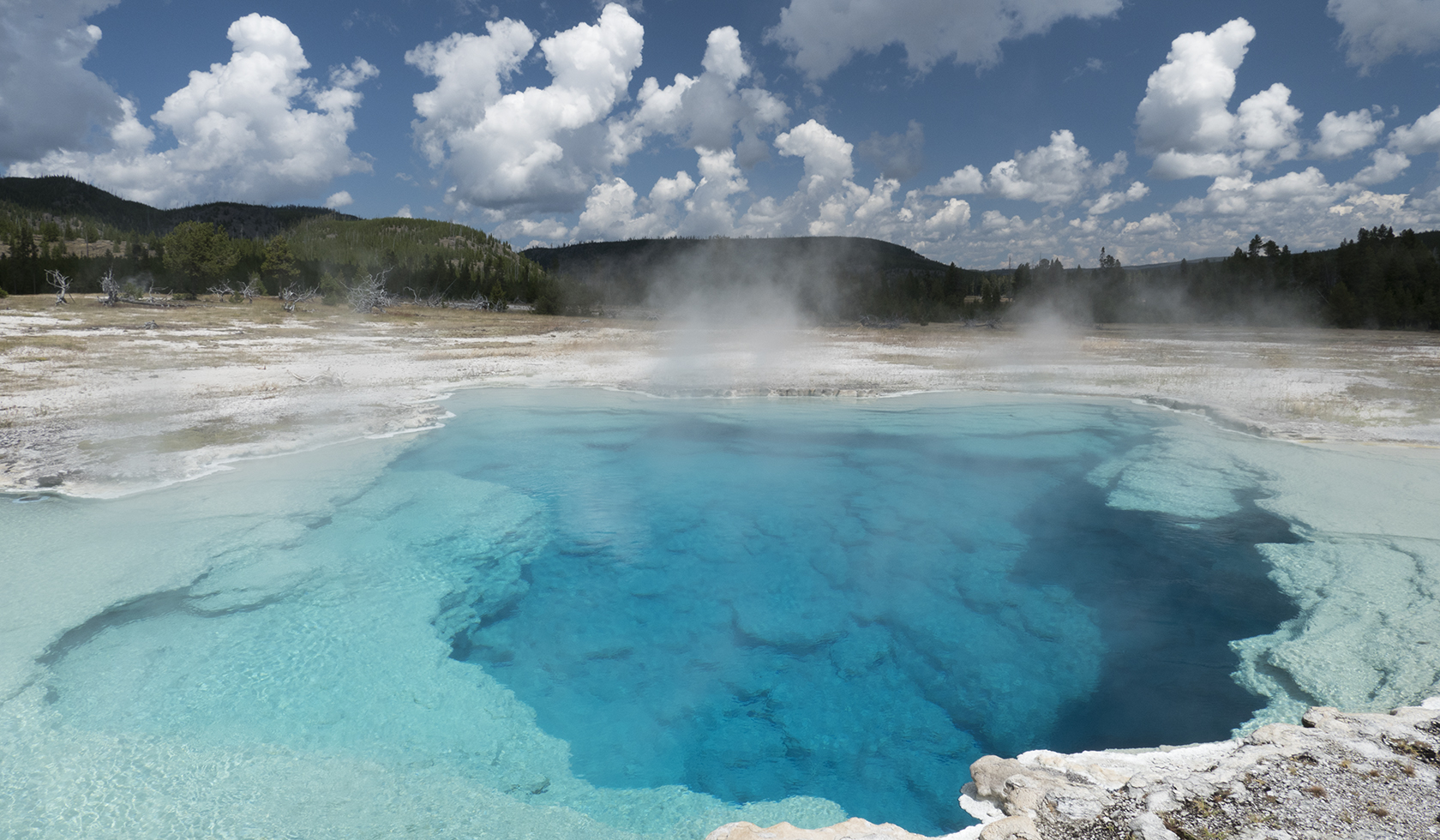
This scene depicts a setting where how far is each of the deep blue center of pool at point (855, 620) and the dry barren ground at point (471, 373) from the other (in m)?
3.26

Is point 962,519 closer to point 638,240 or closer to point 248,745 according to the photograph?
point 248,745

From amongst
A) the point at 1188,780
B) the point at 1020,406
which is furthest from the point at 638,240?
the point at 1188,780

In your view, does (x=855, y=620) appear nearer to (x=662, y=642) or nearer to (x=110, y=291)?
(x=662, y=642)

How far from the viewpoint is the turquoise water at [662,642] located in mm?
3340

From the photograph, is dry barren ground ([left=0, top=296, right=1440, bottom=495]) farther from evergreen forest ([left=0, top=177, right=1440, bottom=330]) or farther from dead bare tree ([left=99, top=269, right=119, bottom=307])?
evergreen forest ([left=0, top=177, right=1440, bottom=330])

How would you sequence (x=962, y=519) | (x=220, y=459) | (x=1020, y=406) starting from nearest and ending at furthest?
(x=962, y=519) → (x=220, y=459) → (x=1020, y=406)

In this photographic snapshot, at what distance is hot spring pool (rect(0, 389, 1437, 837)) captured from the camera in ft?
10.5

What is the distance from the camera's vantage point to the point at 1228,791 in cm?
245

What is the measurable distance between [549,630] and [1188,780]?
147 inches

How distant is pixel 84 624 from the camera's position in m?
4.41

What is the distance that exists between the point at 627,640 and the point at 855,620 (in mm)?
1687

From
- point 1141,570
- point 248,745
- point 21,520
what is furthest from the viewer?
point 21,520

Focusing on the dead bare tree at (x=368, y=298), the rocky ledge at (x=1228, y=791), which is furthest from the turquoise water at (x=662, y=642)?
the dead bare tree at (x=368, y=298)

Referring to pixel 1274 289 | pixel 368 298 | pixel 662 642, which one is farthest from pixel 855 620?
pixel 1274 289
